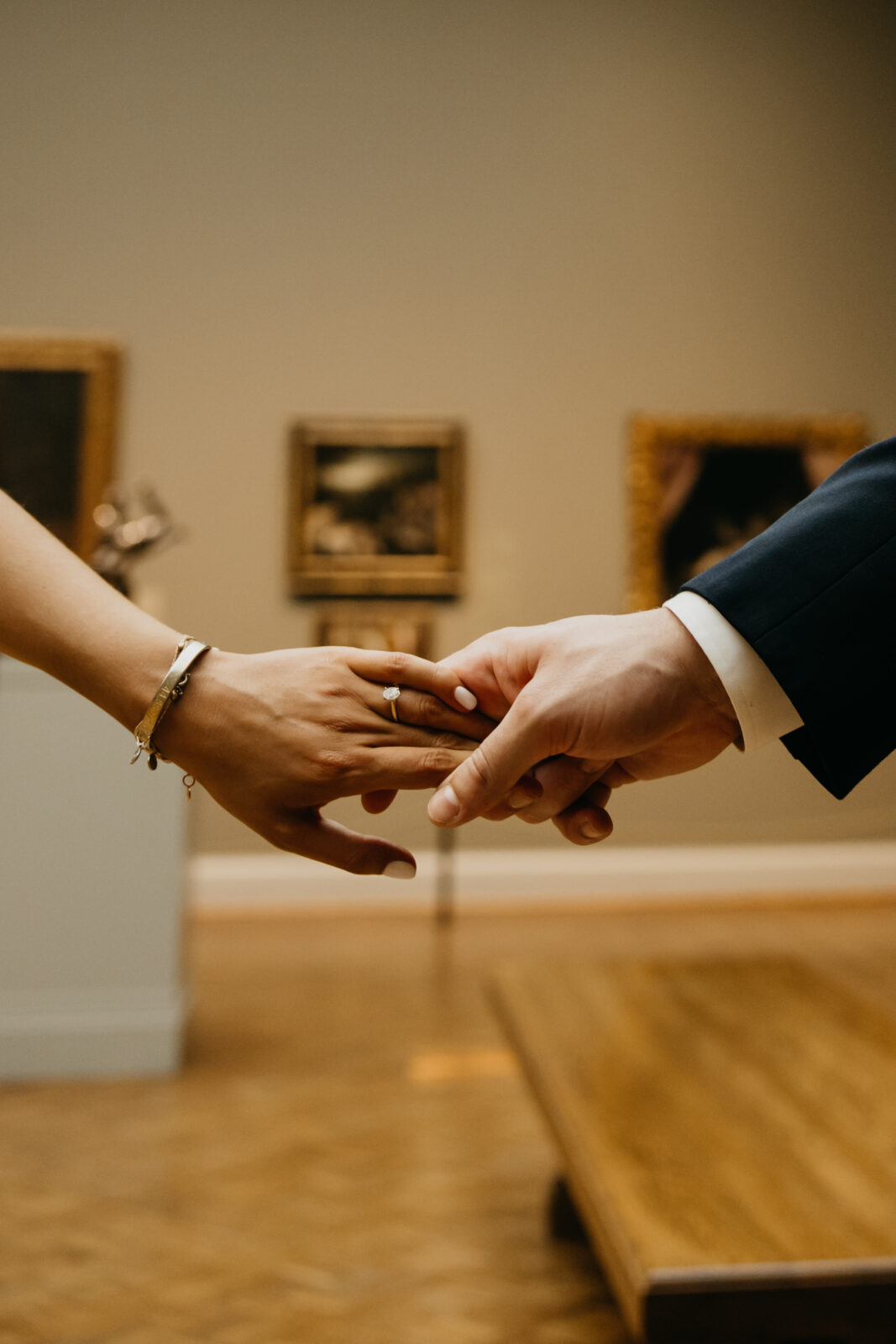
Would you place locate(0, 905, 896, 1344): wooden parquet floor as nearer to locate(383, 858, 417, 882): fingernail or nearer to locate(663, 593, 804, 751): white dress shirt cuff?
locate(383, 858, 417, 882): fingernail

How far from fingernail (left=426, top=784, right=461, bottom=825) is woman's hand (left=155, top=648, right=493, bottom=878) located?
0.46 feet

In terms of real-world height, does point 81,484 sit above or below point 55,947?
above

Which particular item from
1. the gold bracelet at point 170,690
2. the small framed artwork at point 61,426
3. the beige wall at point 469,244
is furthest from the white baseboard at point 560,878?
the gold bracelet at point 170,690

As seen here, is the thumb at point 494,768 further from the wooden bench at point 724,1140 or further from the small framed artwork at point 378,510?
the small framed artwork at point 378,510

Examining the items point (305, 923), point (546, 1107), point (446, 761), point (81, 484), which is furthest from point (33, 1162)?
point (81, 484)

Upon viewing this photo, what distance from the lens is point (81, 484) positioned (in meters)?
7.90

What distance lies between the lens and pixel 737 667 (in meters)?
1.65

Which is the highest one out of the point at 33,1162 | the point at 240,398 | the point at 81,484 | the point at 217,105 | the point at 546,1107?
the point at 217,105

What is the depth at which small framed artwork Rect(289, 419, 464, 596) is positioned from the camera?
316 inches

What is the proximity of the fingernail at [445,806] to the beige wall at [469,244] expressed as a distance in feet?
20.3

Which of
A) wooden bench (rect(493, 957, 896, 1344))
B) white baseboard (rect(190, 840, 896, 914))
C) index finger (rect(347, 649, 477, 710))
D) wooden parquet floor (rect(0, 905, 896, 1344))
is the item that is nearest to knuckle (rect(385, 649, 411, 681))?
index finger (rect(347, 649, 477, 710))

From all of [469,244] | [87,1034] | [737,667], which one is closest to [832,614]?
[737,667]

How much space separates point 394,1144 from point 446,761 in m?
2.39

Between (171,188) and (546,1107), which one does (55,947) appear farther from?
(171,188)
